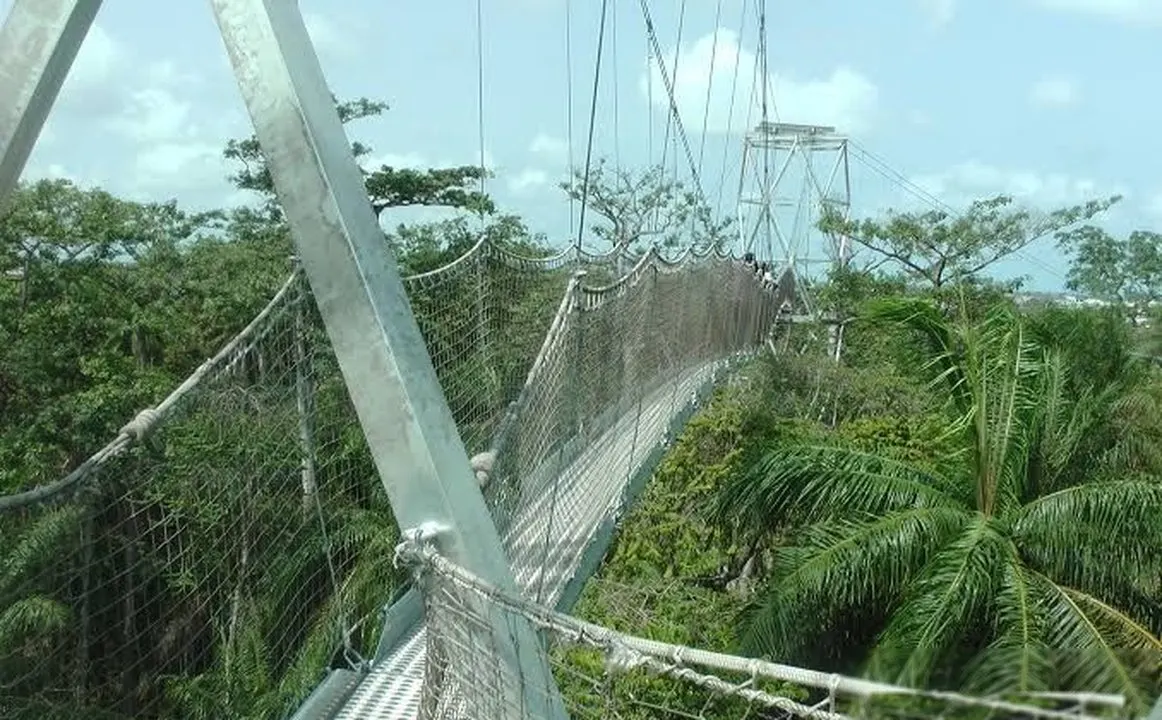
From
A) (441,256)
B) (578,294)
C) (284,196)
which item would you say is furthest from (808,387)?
(284,196)

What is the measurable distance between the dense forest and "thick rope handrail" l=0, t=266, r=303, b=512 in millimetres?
28

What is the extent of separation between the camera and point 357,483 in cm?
655

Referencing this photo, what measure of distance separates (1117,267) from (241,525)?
28.1m

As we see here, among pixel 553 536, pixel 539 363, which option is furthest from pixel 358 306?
pixel 553 536

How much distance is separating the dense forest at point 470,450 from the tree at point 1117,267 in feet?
54.5

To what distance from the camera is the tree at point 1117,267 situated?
29797 millimetres

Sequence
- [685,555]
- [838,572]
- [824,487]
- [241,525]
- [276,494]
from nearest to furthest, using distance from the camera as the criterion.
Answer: [241,525]
[276,494]
[838,572]
[824,487]
[685,555]

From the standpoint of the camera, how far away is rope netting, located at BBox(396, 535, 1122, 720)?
0.93m

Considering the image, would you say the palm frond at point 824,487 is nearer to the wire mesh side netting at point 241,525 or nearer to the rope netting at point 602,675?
the wire mesh side netting at point 241,525

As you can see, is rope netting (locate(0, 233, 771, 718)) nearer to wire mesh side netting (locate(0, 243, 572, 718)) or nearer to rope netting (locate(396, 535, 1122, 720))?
wire mesh side netting (locate(0, 243, 572, 718))

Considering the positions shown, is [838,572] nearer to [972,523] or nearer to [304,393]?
[972,523]

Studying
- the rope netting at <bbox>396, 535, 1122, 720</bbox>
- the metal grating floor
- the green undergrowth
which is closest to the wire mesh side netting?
the metal grating floor

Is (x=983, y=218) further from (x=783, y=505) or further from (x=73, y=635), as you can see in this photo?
(x=73, y=635)

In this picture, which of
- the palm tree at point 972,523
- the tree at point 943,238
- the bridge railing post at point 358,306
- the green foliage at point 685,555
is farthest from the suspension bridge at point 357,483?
the tree at point 943,238
